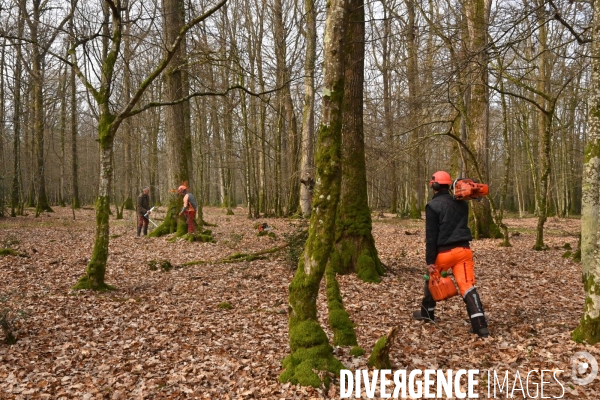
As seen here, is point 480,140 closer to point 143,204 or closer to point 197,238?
point 197,238

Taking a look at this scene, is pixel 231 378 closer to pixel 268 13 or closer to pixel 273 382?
pixel 273 382

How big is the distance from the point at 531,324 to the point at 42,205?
25617mm

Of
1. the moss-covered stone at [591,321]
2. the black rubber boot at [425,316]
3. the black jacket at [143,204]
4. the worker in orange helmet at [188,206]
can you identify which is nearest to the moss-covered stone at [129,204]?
the black jacket at [143,204]

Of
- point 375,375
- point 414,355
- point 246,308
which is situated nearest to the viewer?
point 375,375

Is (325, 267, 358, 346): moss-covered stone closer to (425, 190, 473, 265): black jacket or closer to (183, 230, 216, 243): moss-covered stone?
(425, 190, 473, 265): black jacket

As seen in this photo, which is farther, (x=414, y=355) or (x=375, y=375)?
(x=414, y=355)

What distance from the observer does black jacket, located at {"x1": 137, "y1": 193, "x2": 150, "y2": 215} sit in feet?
52.8

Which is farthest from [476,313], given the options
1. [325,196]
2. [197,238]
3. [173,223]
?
[173,223]

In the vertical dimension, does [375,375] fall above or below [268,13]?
below

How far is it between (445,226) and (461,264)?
0.54 meters

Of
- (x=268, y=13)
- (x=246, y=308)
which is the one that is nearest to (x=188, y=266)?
(x=246, y=308)

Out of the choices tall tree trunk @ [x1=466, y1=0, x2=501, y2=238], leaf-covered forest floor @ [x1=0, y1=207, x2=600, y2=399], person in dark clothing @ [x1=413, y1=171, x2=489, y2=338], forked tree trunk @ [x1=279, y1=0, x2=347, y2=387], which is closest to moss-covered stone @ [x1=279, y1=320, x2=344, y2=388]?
forked tree trunk @ [x1=279, y1=0, x2=347, y2=387]

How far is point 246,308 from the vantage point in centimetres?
755

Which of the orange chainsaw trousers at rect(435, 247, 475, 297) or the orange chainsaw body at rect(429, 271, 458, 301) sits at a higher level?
the orange chainsaw trousers at rect(435, 247, 475, 297)
